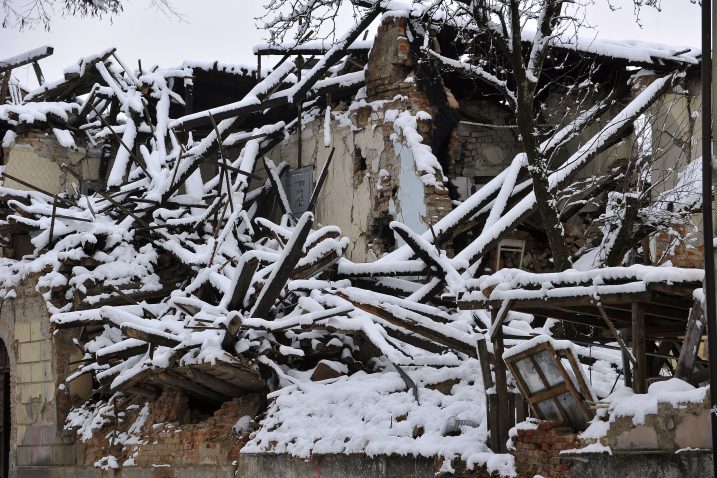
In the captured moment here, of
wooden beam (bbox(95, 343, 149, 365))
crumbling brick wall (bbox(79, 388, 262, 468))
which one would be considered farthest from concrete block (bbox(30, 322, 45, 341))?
wooden beam (bbox(95, 343, 149, 365))

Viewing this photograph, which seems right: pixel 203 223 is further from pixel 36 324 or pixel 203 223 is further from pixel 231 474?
pixel 231 474

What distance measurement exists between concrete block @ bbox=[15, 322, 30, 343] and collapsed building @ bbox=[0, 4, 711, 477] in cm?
5

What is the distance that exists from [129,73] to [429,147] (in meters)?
5.75

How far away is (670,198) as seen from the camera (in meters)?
14.1

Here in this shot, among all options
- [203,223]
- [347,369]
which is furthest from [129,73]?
[347,369]

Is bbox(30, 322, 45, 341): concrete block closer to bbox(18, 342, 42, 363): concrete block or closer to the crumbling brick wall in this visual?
bbox(18, 342, 42, 363): concrete block

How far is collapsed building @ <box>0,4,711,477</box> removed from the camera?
372 inches

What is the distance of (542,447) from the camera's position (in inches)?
363

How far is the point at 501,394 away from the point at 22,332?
9.45m

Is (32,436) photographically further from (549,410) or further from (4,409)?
(549,410)

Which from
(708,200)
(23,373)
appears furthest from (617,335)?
(23,373)

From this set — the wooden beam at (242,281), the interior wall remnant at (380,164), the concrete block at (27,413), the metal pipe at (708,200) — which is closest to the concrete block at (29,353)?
the concrete block at (27,413)

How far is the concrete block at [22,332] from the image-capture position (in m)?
16.9

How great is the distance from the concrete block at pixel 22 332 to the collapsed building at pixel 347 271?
5cm
